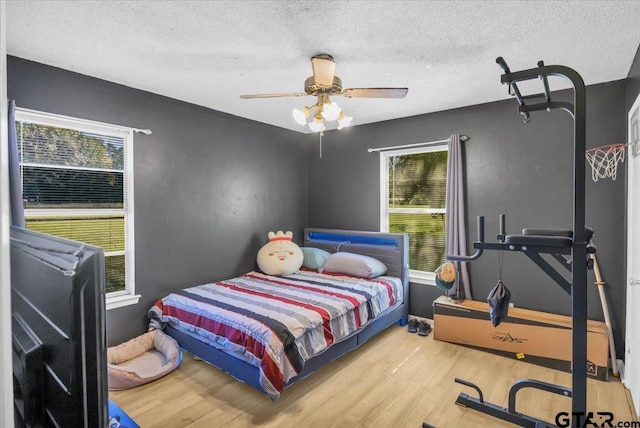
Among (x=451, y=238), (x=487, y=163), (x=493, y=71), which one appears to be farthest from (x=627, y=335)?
(x=493, y=71)

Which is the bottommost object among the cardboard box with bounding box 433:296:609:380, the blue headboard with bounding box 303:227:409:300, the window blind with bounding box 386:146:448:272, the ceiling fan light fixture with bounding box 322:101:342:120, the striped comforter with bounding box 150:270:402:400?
the cardboard box with bounding box 433:296:609:380

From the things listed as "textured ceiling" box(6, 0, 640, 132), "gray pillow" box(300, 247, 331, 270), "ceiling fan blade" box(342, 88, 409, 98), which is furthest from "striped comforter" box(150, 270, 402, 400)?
"textured ceiling" box(6, 0, 640, 132)

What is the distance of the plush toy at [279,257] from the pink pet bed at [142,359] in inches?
51.2

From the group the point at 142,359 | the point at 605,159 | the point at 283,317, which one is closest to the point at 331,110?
the point at 283,317

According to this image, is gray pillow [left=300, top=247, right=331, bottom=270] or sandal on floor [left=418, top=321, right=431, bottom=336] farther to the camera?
gray pillow [left=300, top=247, right=331, bottom=270]

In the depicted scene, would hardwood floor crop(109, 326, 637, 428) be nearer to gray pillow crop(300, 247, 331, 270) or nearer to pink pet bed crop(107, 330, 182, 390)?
pink pet bed crop(107, 330, 182, 390)

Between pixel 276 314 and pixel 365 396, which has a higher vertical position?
pixel 276 314

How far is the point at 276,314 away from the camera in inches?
102

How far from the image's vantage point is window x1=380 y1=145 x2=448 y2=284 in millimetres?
3949

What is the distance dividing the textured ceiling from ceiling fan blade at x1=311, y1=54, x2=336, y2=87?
0.21 ft

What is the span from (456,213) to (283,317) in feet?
7.23

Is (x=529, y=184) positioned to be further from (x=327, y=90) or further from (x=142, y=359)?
(x=142, y=359)

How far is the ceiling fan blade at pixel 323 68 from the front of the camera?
90.4 inches

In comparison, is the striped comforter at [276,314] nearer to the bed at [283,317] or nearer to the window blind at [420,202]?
the bed at [283,317]
